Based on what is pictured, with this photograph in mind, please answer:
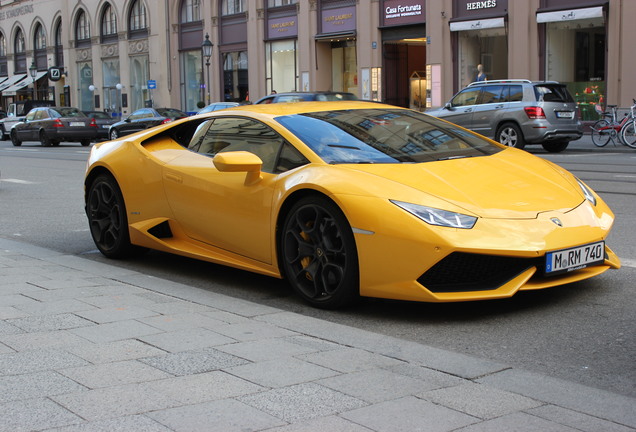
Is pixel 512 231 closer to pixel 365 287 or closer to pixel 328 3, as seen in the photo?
pixel 365 287

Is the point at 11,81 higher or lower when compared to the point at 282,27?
lower

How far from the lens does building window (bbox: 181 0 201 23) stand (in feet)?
149

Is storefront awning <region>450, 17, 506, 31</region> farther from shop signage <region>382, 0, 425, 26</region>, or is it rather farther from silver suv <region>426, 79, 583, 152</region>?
silver suv <region>426, 79, 583, 152</region>

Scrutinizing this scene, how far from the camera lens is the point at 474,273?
4.82m

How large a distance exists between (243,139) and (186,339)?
215cm

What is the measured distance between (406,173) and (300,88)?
1340 inches

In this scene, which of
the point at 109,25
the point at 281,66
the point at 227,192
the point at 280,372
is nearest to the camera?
the point at 280,372

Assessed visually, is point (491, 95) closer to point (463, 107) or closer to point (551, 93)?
point (463, 107)

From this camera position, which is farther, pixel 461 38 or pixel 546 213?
pixel 461 38

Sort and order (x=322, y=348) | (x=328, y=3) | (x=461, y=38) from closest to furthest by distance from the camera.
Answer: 1. (x=322, y=348)
2. (x=461, y=38)
3. (x=328, y=3)

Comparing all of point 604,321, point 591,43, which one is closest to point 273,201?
point 604,321

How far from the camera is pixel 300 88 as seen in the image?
38812 millimetres

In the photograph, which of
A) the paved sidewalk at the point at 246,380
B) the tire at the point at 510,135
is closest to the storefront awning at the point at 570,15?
the tire at the point at 510,135

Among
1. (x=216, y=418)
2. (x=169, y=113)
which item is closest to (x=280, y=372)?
(x=216, y=418)
